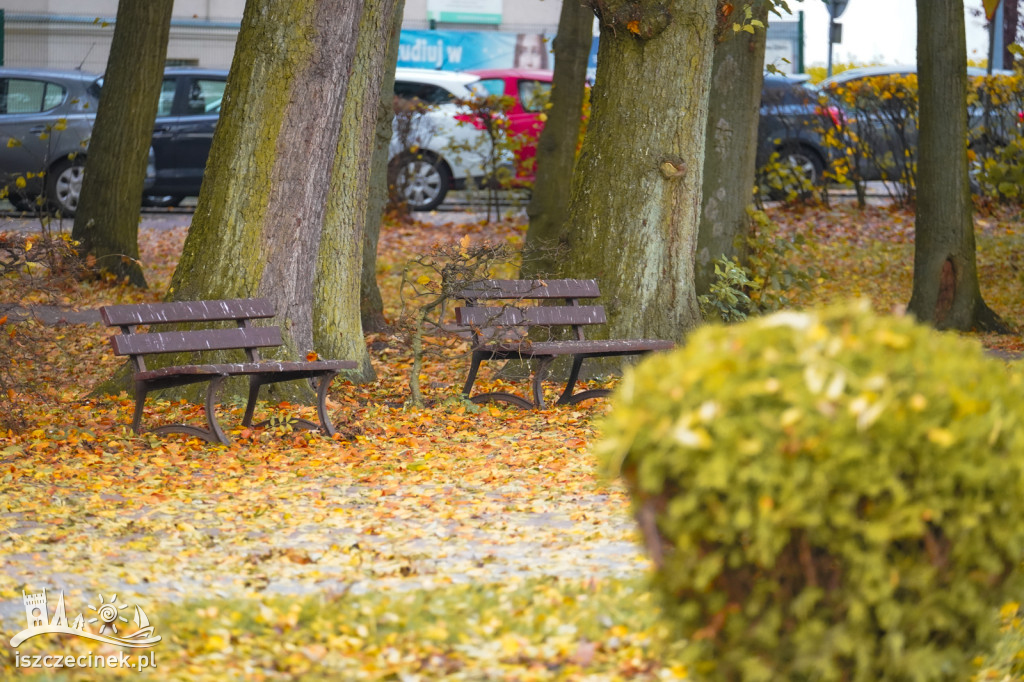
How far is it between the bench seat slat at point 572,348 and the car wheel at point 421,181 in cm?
836

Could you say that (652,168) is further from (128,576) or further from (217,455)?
(128,576)

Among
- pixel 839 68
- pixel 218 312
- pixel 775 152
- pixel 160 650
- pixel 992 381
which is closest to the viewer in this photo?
pixel 992 381

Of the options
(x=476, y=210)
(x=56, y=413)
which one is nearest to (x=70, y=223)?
(x=476, y=210)

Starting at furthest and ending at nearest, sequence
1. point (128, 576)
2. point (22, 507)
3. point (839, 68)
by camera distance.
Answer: point (839, 68) < point (22, 507) < point (128, 576)

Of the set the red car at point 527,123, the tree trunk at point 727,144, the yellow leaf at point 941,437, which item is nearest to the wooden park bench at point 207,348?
the tree trunk at point 727,144

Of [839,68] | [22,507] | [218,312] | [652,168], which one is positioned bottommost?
[22,507]

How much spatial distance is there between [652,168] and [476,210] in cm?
779

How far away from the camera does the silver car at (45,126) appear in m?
14.7

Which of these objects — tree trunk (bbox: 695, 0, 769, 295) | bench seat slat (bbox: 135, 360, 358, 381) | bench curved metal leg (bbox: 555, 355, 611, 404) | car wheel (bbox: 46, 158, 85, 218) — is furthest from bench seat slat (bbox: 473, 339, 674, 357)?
car wheel (bbox: 46, 158, 85, 218)

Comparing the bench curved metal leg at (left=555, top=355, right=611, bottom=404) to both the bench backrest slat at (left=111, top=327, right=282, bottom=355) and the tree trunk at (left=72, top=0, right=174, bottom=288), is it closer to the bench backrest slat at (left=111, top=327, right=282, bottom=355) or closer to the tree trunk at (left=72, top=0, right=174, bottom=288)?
the bench backrest slat at (left=111, top=327, right=282, bottom=355)

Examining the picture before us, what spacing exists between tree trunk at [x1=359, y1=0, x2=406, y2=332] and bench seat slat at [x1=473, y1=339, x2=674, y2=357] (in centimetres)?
301

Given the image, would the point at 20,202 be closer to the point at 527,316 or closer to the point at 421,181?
the point at 421,181

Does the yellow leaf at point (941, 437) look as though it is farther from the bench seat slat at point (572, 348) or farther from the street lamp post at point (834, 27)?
the street lamp post at point (834, 27)

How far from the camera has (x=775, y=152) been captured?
15289 millimetres
